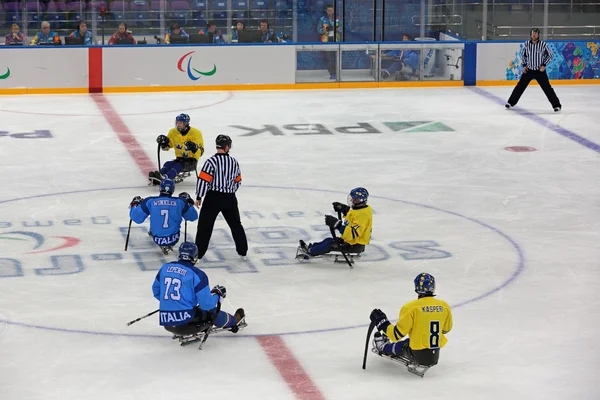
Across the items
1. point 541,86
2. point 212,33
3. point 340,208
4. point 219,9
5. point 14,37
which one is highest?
point 219,9

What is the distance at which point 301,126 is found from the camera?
18.5m

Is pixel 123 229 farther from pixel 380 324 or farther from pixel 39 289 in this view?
pixel 380 324

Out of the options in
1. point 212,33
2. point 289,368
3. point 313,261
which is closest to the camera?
point 289,368

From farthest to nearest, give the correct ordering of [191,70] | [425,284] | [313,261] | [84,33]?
1. [191,70]
2. [84,33]
3. [313,261]
4. [425,284]

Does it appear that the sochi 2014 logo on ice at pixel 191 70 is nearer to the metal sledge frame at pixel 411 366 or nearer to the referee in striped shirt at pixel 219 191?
the referee in striped shirt at pixel 219 191

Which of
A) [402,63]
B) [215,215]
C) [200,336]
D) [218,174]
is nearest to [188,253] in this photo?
[200,336]

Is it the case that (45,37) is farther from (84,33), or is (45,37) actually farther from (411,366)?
(411,366)

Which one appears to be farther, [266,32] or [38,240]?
[266,32]

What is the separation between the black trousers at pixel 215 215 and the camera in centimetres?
1066

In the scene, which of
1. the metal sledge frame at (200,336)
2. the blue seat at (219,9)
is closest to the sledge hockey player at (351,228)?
the metal sledge frame at (200,336)

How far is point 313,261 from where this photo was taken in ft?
35.9

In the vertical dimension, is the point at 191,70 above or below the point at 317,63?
below

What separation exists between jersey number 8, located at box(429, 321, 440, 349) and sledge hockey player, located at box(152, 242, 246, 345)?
5.25 feet

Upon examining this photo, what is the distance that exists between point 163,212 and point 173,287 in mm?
2751
